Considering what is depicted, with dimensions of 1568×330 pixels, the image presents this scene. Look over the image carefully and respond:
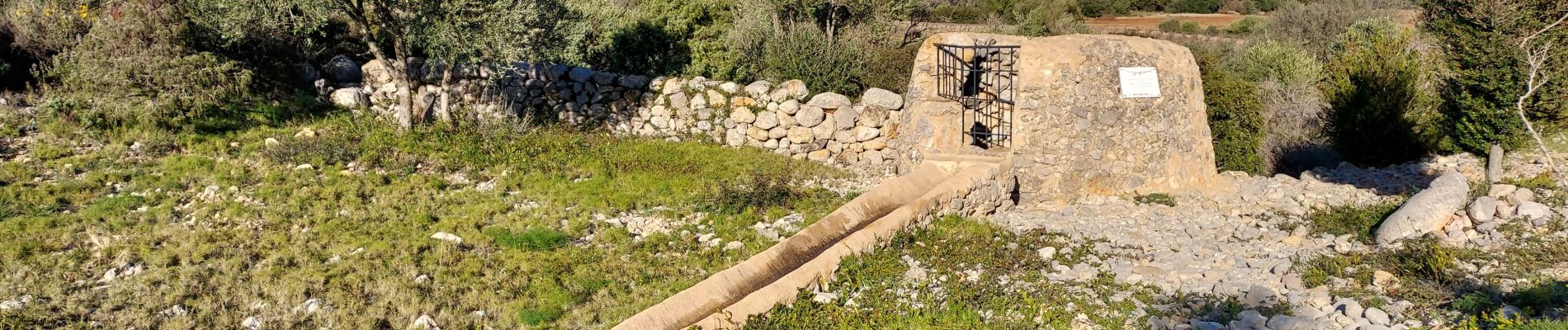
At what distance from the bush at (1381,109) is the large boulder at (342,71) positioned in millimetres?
15633

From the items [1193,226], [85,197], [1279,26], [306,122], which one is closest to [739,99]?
[306,122]

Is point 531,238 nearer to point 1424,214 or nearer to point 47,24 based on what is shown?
point 1424,214

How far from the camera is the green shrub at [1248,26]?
1263 inches

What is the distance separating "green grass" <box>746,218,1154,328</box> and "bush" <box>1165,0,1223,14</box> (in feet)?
128

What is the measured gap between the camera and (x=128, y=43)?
11.6 m

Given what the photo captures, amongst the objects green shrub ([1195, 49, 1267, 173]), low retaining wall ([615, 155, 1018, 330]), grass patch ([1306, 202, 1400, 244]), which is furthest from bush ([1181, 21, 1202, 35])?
low retaining wall ([615, 155, 1018, 330])

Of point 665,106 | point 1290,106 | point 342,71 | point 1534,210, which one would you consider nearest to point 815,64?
point 665,106

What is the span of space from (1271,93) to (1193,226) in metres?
11.4

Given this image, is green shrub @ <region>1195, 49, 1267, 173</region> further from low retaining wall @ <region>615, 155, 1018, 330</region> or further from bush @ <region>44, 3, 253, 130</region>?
bush @ <region>44, 3, 253, 130</region>

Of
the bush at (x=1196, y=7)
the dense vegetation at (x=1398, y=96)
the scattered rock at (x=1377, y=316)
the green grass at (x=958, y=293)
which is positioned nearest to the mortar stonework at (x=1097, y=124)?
the green grass at (x=958, y=293)

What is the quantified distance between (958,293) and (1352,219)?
447 centimetres

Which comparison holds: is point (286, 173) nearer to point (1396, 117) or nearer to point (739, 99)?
point (739, 99)

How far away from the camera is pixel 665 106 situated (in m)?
13.9

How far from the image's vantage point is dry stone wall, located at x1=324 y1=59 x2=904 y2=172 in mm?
13273
